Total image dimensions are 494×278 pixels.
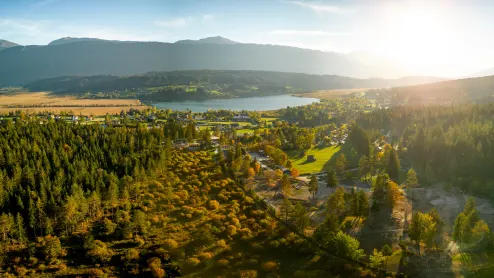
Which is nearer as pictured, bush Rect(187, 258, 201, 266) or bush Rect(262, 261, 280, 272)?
bush Rect(262, 261, 280, 272)

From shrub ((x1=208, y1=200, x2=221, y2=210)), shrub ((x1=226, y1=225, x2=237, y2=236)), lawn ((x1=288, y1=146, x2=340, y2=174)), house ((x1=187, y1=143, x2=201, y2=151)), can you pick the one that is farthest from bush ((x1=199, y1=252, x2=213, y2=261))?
house ((x1=187, y1=143, x2=201, y2=151))

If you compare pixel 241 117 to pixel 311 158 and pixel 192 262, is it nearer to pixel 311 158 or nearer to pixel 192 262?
pixel 311 158

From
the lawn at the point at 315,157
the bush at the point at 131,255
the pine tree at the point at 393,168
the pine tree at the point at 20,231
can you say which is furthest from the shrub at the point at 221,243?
the pine tree at the point at 393,168

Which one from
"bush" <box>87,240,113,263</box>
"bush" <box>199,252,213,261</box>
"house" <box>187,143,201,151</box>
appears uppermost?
"house" <box>187,143,201,151</box>

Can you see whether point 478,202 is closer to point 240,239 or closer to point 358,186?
point 358,186

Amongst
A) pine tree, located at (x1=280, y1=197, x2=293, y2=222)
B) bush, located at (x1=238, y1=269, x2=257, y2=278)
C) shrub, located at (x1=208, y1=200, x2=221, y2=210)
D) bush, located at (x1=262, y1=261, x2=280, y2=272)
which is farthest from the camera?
shrub, located at (x1=208, y1=200, x2=221, y2=210)

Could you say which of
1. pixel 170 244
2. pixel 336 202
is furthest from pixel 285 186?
pixel 170 244

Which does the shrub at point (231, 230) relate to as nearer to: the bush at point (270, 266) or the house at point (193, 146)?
the bush at point (270, 266)

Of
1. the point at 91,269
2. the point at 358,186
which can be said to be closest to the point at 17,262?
the point at 91,269

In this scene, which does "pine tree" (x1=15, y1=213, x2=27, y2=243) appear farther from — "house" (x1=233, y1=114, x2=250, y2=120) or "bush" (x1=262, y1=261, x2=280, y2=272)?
"house" (x1=233, y1=114, x2=250, y2=120)
